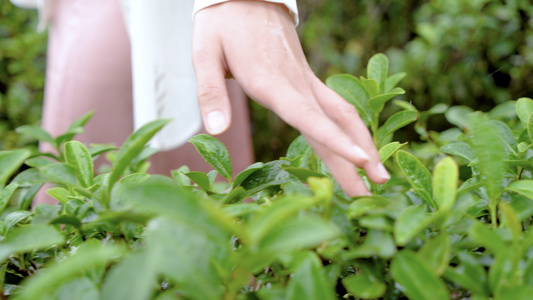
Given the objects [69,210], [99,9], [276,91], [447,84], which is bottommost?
[447,84]

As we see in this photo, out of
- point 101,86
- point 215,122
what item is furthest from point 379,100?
point 101,86

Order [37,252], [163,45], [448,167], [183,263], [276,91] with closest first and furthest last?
1. [183,263]
2. [448,167]
3. [37,252]
4. [276,91]
5. [163,45]

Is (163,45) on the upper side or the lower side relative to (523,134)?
upper

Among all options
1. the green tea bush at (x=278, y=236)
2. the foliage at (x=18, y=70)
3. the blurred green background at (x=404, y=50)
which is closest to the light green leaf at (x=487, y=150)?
the green tea bush at (x=278, y=236)

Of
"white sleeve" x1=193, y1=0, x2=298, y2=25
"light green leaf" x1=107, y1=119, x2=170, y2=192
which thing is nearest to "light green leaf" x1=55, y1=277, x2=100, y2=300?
"light green leaf" x1=107, y1=119, x2=170, y2=192

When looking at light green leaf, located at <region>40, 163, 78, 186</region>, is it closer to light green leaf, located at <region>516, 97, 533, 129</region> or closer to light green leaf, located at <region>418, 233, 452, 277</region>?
light green leaf, located at <region>418, 233, 452, 277</region>

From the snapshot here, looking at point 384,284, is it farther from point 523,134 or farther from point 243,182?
point 523,134

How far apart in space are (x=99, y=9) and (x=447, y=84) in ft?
6.28

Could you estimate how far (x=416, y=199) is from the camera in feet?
2.18

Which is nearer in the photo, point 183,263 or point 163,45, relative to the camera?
point 183,263

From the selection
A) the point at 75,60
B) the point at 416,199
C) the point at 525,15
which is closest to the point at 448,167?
the point at 416,199

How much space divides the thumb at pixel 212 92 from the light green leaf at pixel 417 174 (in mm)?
291

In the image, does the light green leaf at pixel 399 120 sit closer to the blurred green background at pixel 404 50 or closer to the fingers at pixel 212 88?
the fingers at pixel 212 88

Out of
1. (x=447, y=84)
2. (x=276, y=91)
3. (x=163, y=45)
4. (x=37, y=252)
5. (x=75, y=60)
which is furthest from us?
(x=447, y=84)
